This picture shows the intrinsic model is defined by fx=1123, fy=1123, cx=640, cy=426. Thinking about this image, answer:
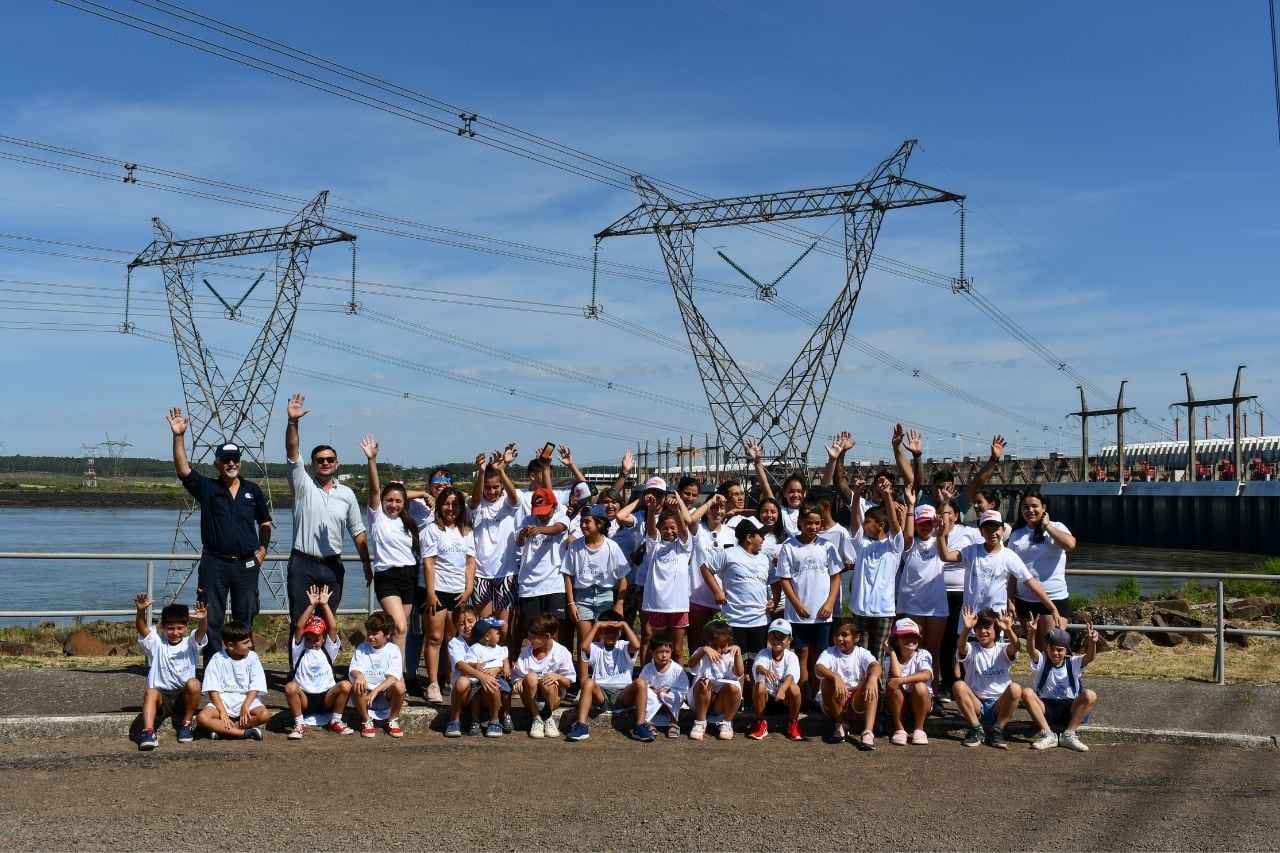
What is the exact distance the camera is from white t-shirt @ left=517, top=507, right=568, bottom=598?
988cm

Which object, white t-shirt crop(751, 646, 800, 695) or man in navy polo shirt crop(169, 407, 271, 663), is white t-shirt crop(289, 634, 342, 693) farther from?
white t-shirt crop(751, 646, 800, 695)

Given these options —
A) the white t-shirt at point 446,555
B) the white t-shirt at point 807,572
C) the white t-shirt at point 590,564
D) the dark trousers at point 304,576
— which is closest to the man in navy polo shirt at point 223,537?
the dark trousers at point 304,576

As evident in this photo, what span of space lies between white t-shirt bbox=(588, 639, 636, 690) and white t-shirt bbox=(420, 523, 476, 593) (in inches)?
51.0

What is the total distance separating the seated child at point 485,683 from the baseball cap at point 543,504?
106 cm

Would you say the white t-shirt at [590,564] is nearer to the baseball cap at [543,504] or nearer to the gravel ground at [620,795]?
the baseball cap at [543,504]

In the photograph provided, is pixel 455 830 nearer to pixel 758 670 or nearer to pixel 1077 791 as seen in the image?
pixel 758 670

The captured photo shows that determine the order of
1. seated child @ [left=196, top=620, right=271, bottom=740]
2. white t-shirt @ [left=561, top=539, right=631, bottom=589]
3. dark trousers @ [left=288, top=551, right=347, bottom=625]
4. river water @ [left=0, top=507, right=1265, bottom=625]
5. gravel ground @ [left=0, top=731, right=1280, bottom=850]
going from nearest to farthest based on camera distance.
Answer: gravel ground @ [left=0, top=731, right=1280, bottom=850] → seated child @ [left=196, top=620, right=271, bottom=740] → dark trousers @ [left=288, top=551, right=347, bottom=625] → white t-shirt @ [left=561, top=539, right=631, bottom=589] → river water @ [left=0, top=507, right=1265, bottom=625]

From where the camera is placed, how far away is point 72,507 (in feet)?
485

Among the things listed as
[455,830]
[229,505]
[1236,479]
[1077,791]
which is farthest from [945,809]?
[1236,479]

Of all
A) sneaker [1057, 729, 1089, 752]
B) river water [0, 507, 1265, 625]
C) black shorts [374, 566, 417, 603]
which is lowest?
river water [0, 507, 1265, 625]

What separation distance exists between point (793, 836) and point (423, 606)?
4.30 m

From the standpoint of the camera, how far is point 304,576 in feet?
30.8

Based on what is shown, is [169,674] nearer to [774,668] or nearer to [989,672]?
[774,668]

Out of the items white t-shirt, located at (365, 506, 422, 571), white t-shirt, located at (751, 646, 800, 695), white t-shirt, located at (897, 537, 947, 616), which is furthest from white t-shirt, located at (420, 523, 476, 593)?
white t-shirt, located at (897, 537, 947, 616)
